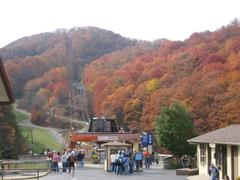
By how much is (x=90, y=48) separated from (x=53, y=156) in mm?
146427

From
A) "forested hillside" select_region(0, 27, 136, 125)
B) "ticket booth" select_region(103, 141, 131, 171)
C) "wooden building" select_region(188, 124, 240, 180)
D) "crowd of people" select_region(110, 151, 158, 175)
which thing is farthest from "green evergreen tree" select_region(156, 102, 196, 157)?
"forested hillside" select_region(0, 27, 136, 125)

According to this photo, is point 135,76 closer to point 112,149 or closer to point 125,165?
point 112,149

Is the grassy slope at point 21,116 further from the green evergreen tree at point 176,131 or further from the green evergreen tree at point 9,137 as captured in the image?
the green evergreen tree at point 176,131

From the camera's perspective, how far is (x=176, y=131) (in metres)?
41.8

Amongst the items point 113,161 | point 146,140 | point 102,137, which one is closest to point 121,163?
point 113,161

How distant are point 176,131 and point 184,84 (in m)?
36.3

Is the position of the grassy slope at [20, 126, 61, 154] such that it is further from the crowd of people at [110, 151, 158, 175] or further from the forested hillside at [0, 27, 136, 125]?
the crowd of people at [110, 151, 158, 175]

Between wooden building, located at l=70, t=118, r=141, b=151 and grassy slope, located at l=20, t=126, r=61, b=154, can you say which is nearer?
wooden building, located at l=70, t=118, r=141, b=151

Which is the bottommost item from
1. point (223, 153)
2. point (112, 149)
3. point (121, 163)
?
point (121, 163)

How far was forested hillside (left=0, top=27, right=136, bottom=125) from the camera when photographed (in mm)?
147875

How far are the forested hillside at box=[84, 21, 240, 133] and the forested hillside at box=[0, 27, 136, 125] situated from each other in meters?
22.1

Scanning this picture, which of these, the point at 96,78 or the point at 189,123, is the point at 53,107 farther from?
the point at 189,123

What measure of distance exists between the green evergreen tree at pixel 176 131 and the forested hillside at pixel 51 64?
9870 cm

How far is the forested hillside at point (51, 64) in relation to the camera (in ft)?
485
